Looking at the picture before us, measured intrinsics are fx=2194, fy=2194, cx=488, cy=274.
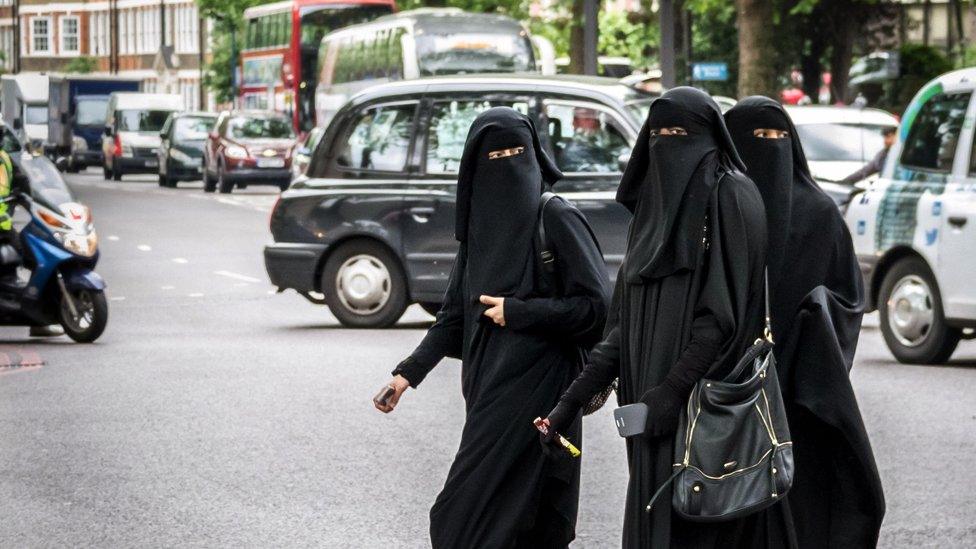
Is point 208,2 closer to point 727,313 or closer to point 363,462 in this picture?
point 363,462

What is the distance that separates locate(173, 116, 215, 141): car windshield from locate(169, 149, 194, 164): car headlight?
33 centimetres

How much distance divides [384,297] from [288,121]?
90.2 ft

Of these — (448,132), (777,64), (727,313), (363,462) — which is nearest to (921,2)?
(777,64)

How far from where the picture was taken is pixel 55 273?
14.6 meters

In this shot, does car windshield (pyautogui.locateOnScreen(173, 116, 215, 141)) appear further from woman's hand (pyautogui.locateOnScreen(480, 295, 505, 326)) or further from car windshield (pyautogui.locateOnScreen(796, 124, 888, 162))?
woman's hand (pyautogui.locateOnScreen(480, 295, 505, 326))

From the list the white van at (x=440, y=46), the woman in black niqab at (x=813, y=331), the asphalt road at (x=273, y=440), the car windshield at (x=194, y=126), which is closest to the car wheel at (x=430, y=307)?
the asphalt road at (x=273, y=440)

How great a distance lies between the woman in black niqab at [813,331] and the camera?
5.37 m

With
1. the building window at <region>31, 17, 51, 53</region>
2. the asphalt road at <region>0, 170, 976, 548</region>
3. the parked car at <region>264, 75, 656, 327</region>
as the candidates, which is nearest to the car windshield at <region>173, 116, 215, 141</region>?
the asphalt road at <region>0, 170, 976, 548</region>

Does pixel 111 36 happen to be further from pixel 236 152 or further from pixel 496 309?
pixel 496 309

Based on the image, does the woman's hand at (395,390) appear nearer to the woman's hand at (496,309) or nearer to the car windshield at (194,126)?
the woman's hand at (496,309)

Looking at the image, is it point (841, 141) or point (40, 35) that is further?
point (40, 35)

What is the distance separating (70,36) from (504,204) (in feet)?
384

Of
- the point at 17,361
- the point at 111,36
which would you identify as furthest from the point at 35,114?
the point at 17,361

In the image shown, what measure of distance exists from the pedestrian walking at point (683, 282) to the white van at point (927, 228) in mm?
7678
